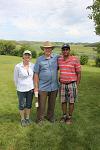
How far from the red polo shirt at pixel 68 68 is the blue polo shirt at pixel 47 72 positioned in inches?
6.1

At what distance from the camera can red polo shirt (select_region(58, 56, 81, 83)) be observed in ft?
30.5

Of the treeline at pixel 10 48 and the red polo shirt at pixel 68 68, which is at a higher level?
the red polo shirt at pixel 68 68

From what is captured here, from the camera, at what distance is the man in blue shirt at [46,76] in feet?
30.6

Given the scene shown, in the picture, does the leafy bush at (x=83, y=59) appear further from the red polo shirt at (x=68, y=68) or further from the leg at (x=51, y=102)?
the red polo shirt at (x=68, y=68)

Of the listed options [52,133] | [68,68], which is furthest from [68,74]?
[52,133]

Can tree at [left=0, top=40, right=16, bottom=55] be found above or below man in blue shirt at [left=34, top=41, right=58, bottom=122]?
below

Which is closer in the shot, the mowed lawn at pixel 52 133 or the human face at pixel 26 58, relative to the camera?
the mowed lawn at pixel 52 133

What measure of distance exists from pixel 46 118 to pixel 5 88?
8.37 metres

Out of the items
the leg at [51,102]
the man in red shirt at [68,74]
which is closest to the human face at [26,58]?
the man in red shirt at [68,74]

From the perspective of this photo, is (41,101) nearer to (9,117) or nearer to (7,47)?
(9,117)

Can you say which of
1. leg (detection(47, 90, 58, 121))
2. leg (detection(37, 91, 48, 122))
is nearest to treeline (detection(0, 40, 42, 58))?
leg (detection(47, 90, 58, 121))

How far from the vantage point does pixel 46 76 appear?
9375 millimetres

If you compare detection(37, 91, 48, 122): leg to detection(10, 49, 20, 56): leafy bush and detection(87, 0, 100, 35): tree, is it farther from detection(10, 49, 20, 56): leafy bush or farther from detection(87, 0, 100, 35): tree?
detection(10, 49, 20, 56): leafy bush

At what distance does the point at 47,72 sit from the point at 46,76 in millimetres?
104
